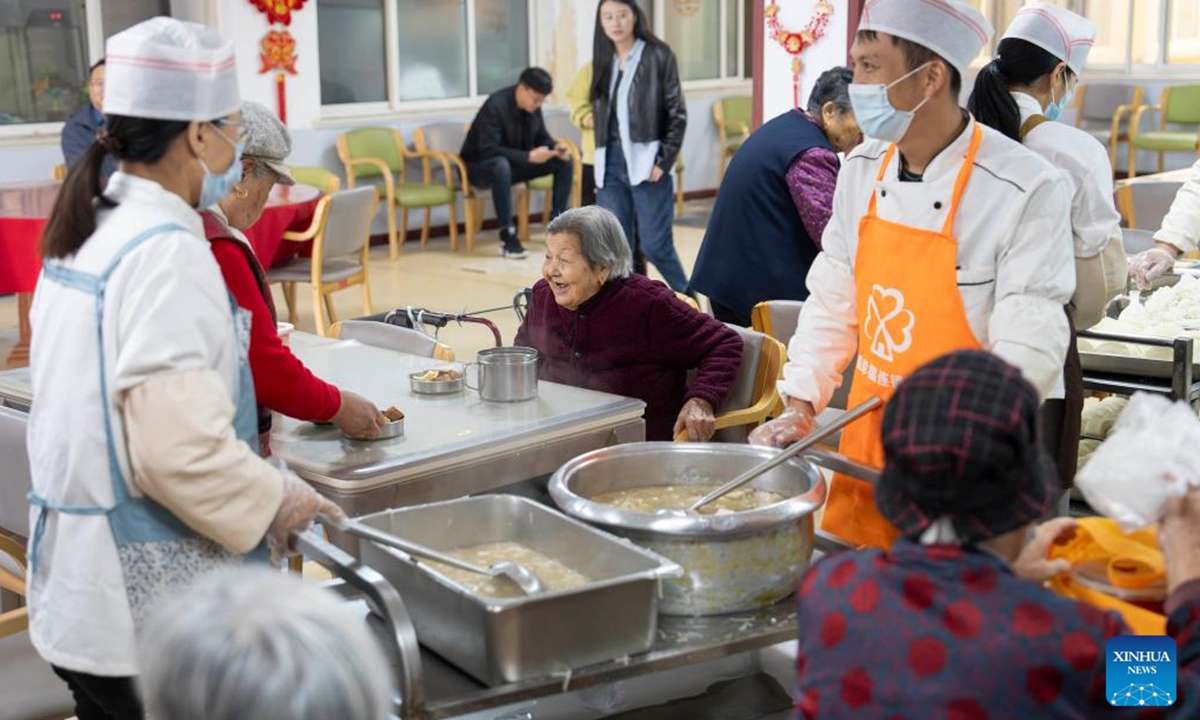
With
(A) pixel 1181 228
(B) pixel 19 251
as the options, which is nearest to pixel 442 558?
(A) pixel 1181 228

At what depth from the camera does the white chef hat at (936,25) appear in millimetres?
2342

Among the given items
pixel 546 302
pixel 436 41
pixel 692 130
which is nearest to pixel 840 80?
pixel 546 302

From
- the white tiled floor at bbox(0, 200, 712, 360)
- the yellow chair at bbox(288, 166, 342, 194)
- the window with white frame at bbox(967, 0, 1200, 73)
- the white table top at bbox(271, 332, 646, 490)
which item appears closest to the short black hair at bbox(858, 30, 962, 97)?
the white table top at bbox(271, 332, 646, 490)

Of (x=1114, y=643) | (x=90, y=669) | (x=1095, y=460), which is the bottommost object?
(x=90, y=669)

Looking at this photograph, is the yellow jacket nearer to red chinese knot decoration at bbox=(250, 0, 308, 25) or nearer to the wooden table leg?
red chinese knot decoration at bbox=(250, 0, 308, 25)

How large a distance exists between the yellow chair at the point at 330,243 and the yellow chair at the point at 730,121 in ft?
17.9

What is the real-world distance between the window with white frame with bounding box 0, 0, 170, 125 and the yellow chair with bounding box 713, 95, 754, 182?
198 inches

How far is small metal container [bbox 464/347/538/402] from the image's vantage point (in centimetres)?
302

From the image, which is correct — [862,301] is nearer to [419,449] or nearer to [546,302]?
[419,449]

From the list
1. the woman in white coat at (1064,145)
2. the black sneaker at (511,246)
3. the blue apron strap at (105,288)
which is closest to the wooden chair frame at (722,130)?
the black sneaker at (511,246)

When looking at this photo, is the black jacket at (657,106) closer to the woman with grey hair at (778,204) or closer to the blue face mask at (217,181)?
the woman with grey hair at (778,204)

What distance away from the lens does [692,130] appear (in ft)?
38.9

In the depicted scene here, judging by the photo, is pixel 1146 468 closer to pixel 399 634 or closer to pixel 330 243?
pixel 399 634

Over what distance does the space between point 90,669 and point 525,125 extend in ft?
27.2
